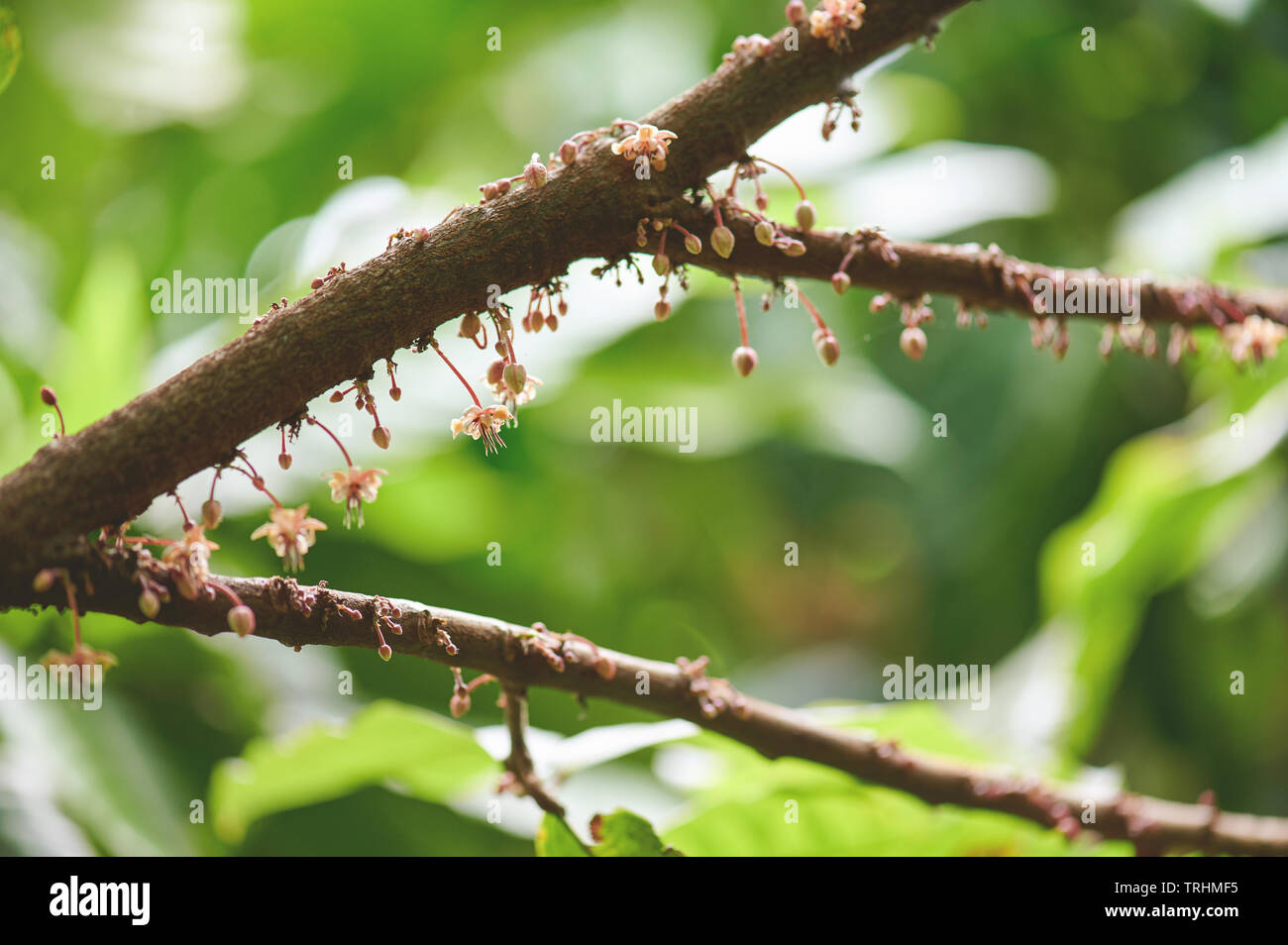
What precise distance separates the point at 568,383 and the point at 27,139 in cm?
97

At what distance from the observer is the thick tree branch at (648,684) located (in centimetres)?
38

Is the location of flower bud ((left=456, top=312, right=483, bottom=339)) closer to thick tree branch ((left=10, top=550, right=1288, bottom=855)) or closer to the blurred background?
thick tree branch ((left=10, top=550, right=1288, bottom=855))

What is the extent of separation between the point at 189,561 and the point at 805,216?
0.96 feet

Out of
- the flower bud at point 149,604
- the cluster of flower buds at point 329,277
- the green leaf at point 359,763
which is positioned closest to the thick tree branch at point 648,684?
the flower bud at point 149,604

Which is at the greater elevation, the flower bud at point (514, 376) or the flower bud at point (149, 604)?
the flower bud at point (514, 376)

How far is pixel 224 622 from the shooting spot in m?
0.38

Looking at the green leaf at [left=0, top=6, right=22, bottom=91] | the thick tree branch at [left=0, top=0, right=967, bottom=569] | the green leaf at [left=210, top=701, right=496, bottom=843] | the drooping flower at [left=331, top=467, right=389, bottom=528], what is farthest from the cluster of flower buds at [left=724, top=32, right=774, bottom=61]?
the green leaf at [left=210, top=701, right=496, bottom=843]

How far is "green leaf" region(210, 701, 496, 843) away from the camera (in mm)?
727

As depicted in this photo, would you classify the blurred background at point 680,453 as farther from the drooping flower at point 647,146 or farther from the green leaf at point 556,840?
the drooping flower at point 647,146

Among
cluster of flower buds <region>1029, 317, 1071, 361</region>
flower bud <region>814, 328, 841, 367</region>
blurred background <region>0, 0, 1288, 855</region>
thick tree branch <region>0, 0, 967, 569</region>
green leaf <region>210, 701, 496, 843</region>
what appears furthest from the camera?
blurred background <region>0, 0, 1288, 855</region>

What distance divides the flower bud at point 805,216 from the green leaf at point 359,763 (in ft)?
1.40

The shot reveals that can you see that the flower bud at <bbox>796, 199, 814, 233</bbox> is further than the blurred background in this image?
No

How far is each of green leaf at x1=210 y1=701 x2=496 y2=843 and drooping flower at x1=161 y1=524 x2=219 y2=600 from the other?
0.37 m

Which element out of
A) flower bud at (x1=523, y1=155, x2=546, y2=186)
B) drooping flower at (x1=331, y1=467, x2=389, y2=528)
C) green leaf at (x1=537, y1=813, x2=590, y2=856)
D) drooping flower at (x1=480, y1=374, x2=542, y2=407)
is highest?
flower bud at (x1=523, y1=155, x2=546, y2=186)
